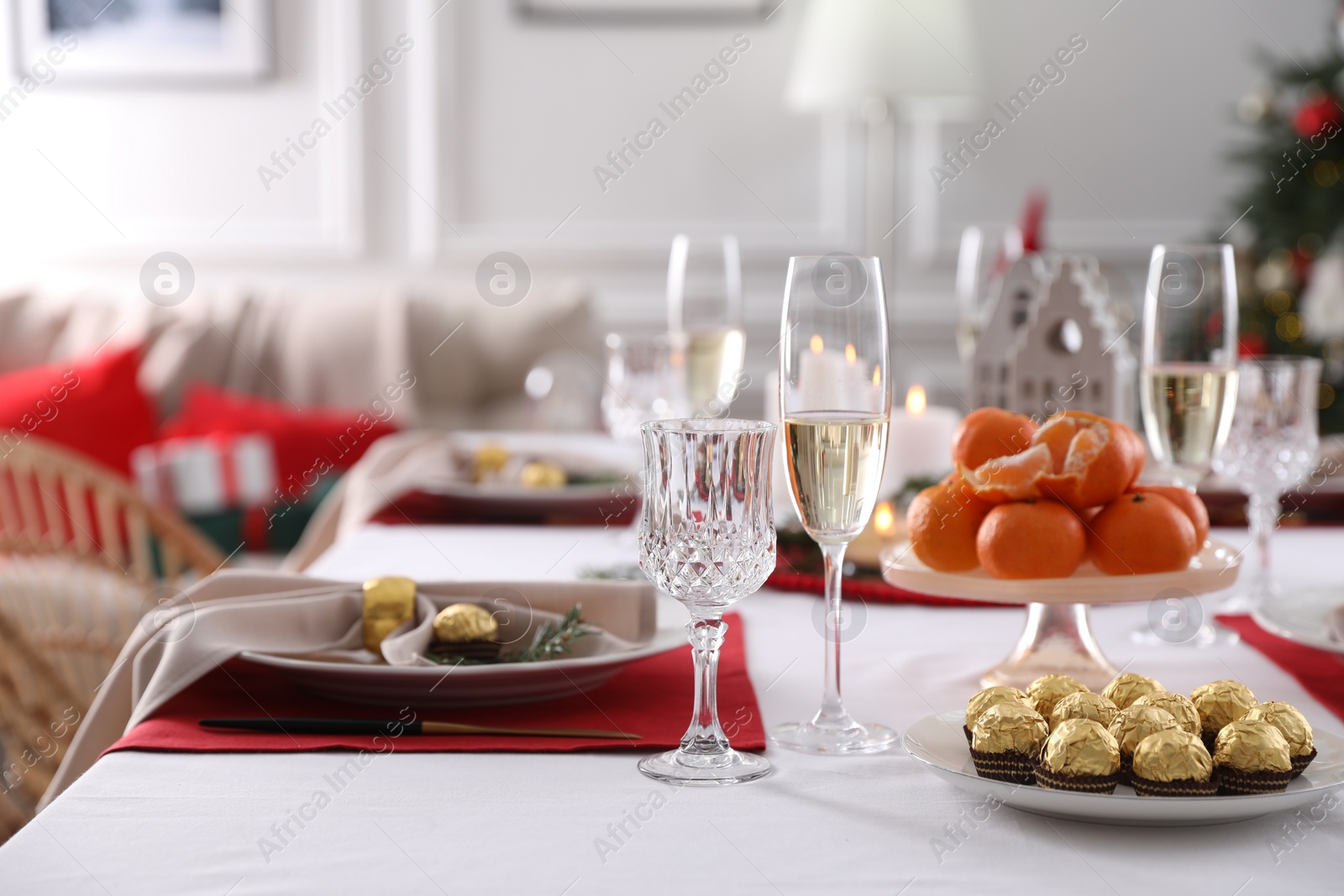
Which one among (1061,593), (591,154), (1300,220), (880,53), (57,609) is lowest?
(57,609)

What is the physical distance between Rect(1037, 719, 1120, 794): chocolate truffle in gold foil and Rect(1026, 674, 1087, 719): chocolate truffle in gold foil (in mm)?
52

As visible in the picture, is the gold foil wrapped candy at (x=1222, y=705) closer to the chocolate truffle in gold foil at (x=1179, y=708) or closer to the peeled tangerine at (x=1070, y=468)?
the chocolate truffle in gold foil at (x=1179, y=708)

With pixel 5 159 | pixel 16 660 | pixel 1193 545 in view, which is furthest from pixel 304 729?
pixel 5 159

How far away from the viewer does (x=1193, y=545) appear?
0.83 m

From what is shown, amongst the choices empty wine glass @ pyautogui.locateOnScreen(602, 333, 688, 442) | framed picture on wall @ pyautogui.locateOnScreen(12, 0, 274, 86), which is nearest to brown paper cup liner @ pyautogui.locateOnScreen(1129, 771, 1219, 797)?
empty wine glass @ pyautogui.locateOnScreen(602, 333, 688, 442)

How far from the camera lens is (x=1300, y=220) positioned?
3.28m

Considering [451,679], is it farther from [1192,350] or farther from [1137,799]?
[1192,350]

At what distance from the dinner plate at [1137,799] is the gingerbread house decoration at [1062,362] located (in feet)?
2.16

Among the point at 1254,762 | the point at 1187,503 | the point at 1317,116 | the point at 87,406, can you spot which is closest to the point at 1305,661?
the point at 1187,503

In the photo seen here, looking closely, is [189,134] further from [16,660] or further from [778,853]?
[778,853]

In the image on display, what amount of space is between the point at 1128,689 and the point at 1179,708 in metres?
0.04

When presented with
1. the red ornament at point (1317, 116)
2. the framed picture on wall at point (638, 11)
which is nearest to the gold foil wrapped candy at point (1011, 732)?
the red ornament at point (1317, 116)

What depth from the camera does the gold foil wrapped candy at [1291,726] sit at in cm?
61

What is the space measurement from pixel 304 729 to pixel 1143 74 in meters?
3.48
